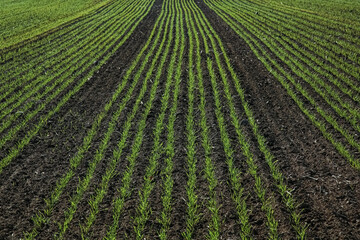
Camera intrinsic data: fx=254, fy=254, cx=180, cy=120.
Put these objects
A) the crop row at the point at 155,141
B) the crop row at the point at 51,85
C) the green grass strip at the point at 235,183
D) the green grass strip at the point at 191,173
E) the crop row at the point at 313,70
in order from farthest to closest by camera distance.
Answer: the crop row at the point at 51,85 → the crop row at the point at 313,70 → the crop row at the point at 155,141 → the green grass strip at the point at 191,173 → the green grass strip at the point at 235,183

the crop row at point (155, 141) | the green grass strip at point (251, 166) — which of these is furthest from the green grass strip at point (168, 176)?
the green grass strip at point (251, 166)

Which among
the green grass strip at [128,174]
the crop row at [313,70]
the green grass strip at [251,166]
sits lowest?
the green grass strip at [128,174]

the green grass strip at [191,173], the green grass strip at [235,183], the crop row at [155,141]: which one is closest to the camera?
the green grass strip at [235,183]

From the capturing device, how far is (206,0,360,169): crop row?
771 cm

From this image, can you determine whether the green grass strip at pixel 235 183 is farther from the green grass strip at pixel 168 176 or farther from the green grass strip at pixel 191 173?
the green grass strip at pixel 168 176

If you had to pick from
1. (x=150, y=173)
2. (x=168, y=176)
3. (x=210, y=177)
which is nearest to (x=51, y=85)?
(x=150, y=173)

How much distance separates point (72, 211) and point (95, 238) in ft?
2.94

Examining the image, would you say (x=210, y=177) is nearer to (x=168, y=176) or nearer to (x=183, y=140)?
(x=168, y=176)

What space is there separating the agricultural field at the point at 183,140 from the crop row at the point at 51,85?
0.24ft

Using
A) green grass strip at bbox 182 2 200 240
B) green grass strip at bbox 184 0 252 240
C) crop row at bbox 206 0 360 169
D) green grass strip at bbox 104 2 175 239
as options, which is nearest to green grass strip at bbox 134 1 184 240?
green grass strip at bbox 104 2 175 239

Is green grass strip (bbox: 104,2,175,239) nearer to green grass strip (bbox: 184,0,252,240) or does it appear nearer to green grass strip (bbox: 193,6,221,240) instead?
green grass strip (bbox: 193,6,221,240)

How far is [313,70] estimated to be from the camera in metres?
11.6

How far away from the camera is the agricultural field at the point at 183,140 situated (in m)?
5.07

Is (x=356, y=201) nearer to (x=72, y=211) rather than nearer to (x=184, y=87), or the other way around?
(x=72, y=211)
